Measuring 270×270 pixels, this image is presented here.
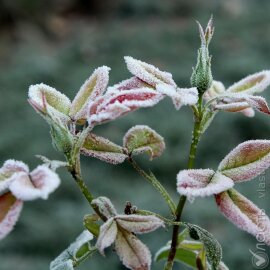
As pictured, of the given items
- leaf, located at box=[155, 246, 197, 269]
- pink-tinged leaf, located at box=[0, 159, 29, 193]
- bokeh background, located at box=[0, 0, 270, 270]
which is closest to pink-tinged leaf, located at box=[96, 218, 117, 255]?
pink-tinged leaf, located at box=[0, 159, 29, 193]

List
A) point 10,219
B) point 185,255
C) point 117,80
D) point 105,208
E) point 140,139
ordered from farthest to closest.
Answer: point 117,80, point 185,255, point 140,139, point 105,208, point 10,219

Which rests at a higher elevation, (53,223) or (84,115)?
(84,115)

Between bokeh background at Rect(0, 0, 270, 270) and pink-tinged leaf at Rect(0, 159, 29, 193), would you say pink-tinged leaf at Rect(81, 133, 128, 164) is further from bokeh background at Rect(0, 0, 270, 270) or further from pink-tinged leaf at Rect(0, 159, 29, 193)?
bokeh background at Rect(0, 0, 270, 270)

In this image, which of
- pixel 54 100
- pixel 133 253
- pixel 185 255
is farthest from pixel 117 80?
pixel 133 253

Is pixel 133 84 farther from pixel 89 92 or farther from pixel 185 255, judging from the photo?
pixel 185 255

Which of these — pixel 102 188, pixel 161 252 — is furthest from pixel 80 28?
pixel 161 252

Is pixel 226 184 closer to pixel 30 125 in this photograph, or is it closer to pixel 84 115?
pixel 84 115
